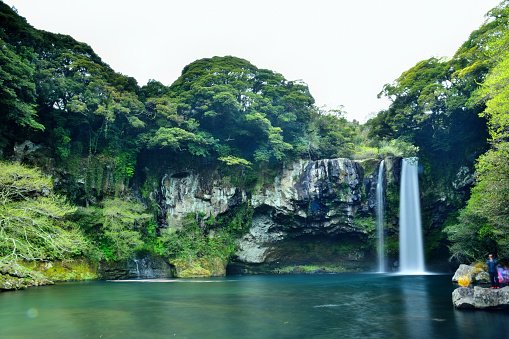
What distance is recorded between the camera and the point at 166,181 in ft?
103

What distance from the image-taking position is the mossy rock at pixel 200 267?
94.2 ft

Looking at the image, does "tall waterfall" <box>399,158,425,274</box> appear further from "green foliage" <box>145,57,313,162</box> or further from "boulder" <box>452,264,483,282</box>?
"boulder" <box>452,264,483,282</box>

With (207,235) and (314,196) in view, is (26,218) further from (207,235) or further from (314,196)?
→ (314,196)

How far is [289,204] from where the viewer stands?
30000mm

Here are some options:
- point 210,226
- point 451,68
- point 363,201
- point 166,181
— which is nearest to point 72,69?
point 166,181

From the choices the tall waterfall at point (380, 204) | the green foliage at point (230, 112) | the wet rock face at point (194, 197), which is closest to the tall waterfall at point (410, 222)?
the tall waterfall at point (380, 204)

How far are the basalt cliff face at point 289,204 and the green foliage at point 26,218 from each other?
33.0 feet

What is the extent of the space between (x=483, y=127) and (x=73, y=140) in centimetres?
2820

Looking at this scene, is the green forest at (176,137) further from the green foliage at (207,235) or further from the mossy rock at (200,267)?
the mossy rock at (200,267)

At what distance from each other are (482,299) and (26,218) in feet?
64.0

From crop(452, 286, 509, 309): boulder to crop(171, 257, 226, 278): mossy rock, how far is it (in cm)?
2021

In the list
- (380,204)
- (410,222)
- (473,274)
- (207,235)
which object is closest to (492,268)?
(473,274)

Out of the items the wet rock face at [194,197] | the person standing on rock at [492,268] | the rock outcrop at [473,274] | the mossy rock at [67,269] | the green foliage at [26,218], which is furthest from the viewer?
the wet rock face at [194,197]

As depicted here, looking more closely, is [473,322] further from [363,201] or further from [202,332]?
[363,201]
